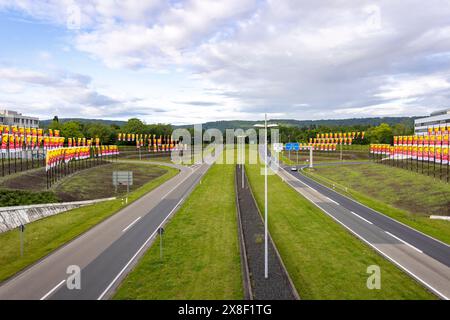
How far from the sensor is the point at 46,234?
3195 cm

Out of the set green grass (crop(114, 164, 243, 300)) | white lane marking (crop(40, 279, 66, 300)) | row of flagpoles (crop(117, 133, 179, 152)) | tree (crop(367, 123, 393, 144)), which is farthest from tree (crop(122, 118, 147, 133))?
white lane marking (crop(40, 279, 66, 300))

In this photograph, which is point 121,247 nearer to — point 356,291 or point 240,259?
point 240,259

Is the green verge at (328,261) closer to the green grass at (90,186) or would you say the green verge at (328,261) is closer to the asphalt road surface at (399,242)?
the asphalt road surface at (399,242)

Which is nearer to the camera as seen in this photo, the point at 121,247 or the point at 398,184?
the point at 121,247

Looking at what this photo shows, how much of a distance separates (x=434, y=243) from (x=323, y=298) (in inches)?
635

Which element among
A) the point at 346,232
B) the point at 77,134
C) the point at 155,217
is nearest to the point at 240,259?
the point at 346,232

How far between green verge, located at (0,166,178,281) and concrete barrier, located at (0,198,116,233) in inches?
31.3

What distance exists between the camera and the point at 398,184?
6003 centimetres

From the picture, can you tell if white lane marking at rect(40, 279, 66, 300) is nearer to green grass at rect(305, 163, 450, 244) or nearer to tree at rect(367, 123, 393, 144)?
green grass at rect(305, 163, 450, 244)

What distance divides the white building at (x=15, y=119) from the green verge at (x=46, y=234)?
129697 mm

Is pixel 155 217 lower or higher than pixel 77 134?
lower

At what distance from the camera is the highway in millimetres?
19484

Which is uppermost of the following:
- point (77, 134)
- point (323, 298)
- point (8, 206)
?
point (77, 134)

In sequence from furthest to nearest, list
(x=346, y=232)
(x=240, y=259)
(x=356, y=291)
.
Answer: (x=346, y=232), (x=240, y=259), (x=356, y=291)
